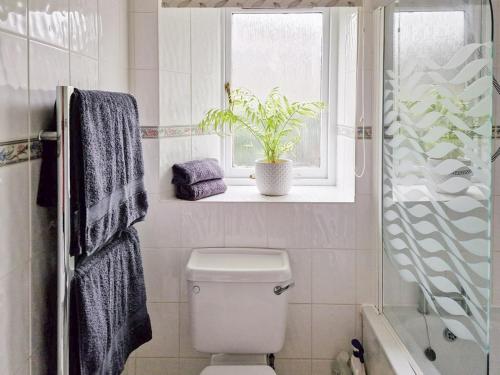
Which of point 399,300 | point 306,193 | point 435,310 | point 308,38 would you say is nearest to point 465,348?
point 435,310

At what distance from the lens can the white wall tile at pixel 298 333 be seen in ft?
7.61

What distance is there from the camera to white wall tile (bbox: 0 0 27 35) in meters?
1.16

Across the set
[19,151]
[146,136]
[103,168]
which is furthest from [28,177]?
[146,136]

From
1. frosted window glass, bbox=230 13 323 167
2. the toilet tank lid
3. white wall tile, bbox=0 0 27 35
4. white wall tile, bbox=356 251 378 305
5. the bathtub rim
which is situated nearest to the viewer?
white wall tile, bbox=0 0 27 35

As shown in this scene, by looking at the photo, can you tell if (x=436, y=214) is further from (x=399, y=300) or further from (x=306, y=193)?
(x=306, y=193)

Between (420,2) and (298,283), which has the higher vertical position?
(420,2)

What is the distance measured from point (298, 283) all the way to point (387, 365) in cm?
53

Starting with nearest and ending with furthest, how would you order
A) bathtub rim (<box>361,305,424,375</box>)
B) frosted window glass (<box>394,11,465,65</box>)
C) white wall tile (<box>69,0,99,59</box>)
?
frosted window glass (<box>394,11,465,65</box>), white wall tile (<box>69,0,99,59</box>), bathtub rim (<box>361,305,424,375</box>)

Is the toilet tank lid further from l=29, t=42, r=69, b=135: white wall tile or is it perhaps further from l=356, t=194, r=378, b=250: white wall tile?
l=29, t=42, r=69, b=135: white wall tile

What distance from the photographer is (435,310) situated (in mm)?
1548

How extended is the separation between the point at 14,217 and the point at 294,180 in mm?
1654

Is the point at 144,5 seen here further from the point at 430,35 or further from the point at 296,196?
the point at 430,35

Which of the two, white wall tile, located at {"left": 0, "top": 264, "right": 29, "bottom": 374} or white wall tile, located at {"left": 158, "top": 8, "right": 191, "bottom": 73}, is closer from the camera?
white wall tile, located at {"left": 0, "top": 264, "right": 29, "bottom": 374}

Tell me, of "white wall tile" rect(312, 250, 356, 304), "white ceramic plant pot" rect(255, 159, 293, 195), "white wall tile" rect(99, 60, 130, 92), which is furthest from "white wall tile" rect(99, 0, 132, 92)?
"white wall tile" rect(312, 250, 356, 304)
